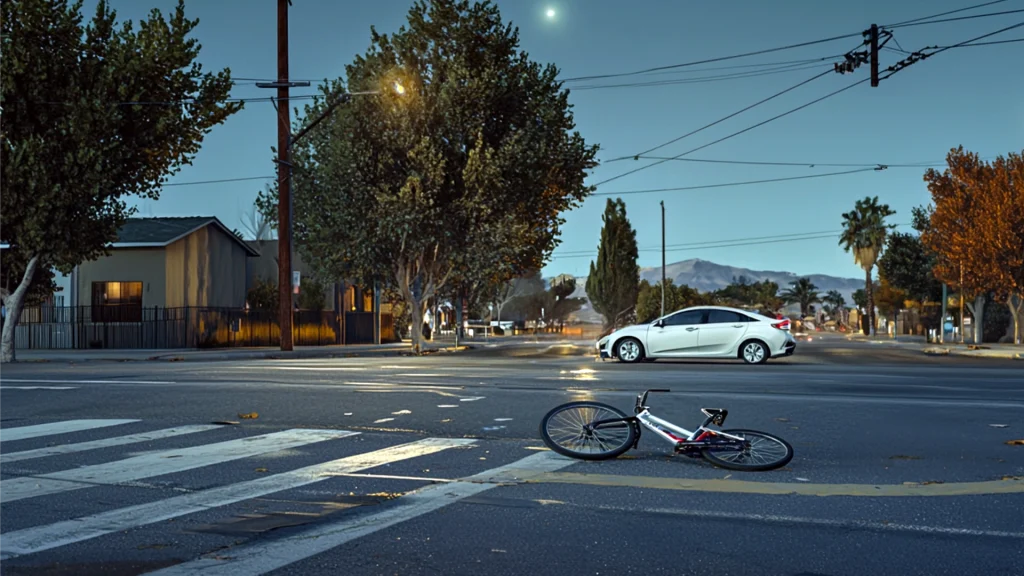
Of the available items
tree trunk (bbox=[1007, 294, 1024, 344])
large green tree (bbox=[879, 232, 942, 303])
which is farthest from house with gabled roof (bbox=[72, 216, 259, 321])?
large green tree (bbox=[879, 232, 942, 303])

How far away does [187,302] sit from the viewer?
4012 centimetres

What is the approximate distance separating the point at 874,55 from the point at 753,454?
54.8 feet

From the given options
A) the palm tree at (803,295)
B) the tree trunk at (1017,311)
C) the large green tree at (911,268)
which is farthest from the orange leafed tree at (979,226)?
the palm tree at (803,295)

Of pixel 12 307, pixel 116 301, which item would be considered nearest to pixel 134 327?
pixel 116 301

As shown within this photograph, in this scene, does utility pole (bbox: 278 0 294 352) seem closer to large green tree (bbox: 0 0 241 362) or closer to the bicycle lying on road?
large green tree (bbox: 0 0 241 362)

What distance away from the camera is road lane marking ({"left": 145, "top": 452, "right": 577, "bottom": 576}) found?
477 centimetres

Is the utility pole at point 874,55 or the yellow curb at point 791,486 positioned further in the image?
the utility pole at point 874,55

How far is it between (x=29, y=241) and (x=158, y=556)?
1038 inches

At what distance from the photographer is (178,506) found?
6.29m

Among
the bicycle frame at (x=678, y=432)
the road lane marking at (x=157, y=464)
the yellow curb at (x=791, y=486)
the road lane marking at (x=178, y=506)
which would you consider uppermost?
the bicycle frame at (x=678, y=432)

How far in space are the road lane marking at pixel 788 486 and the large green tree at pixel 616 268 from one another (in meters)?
66.1

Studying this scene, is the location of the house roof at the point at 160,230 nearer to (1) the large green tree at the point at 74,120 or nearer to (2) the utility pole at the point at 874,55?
(1) the large green tree at the point at 74,120

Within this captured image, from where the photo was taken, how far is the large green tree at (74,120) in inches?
1091

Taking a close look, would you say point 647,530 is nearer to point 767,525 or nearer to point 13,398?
point 767,525
